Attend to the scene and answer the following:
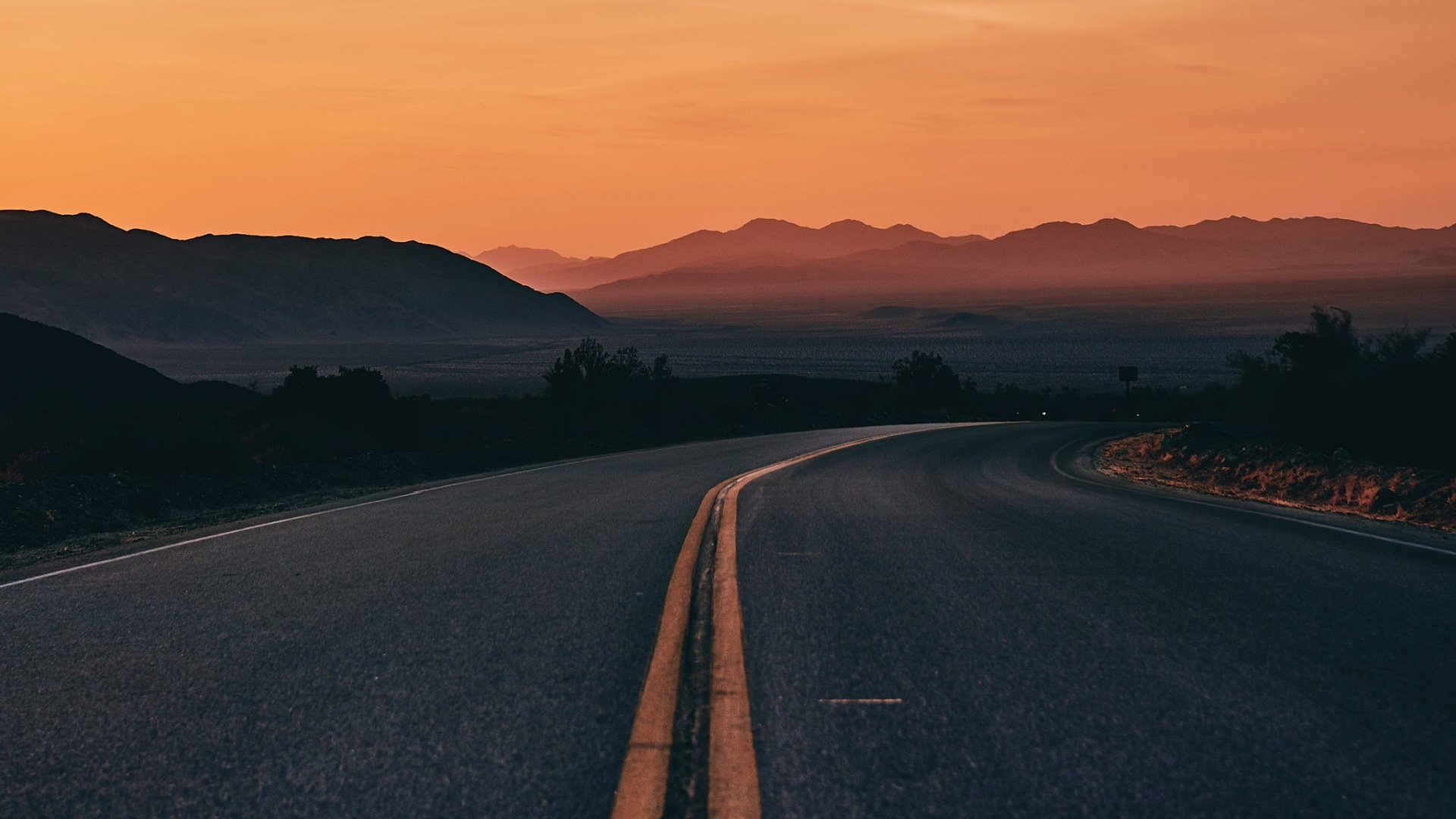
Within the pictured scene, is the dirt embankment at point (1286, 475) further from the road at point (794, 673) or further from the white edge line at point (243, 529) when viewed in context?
the white edge line at point (243, 529)

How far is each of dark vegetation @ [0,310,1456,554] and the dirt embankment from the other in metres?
3.57

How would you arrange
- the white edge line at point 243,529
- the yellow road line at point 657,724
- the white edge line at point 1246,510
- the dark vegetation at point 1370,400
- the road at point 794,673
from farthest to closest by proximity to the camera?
1. the dark vegetation at point 1370,400
2. the white edge line at point 1246,510
3. the white edge line at point 243,529
4. the road at point 794,673
5. the yellow road line at point 657,724

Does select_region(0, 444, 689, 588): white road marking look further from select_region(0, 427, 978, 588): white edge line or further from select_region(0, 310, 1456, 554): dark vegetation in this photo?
select_region(0, 310, 1456, 554): dark vegetation

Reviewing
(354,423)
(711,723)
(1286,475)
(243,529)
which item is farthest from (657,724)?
(354,423)

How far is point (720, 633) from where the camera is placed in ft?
17.6

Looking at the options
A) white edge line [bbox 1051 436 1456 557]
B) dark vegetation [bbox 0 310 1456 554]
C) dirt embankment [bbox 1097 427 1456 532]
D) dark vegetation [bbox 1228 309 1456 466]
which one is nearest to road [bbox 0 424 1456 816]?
white edge line [bbox 1051 436 1456 557]

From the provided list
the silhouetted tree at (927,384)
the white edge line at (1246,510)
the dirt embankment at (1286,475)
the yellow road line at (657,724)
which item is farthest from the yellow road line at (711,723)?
the silhouetted tree at (927,384)

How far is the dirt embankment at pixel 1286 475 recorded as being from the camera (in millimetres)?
14062

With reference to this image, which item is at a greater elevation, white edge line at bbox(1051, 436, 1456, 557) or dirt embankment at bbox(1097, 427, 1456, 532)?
white edge line at bbox(1051, 436, 1456, 557)

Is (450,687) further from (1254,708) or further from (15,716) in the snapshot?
(1254,708)

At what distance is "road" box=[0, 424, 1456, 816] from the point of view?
11.4ft

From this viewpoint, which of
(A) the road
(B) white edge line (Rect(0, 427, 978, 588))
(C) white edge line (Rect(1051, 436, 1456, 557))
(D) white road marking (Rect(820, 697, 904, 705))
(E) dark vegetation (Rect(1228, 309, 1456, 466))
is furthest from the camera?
(E) dark vegetation (Rect(1228, 309, 1456, 466))

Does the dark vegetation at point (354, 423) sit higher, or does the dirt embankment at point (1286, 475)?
the dark vegetation at point (354, 423)

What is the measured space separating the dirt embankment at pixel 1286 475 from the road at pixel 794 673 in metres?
5.77
